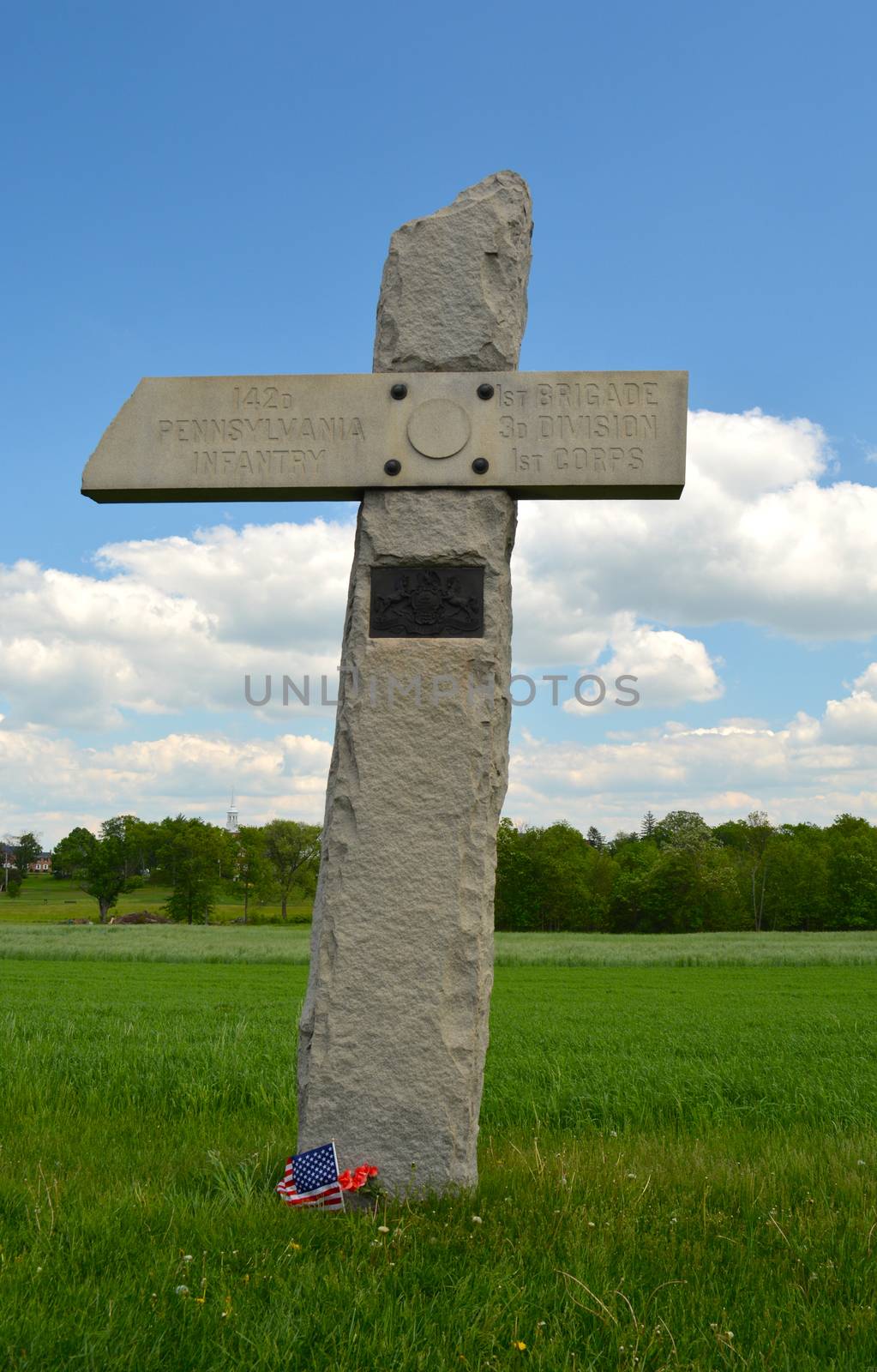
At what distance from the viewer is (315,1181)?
4.39 metres

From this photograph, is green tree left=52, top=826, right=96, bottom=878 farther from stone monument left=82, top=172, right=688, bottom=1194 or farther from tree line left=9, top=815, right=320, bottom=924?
stone monument left=82, top=172, right=688, bottom=1194

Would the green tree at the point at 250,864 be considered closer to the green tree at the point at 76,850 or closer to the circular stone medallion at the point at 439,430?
the green tree at the point at 76,850

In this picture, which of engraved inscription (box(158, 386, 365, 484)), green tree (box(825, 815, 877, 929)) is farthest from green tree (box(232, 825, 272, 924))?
engraved inscription (box(158, 386, 365, 484))

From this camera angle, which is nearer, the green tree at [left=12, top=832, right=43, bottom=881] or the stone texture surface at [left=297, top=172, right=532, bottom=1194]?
the stone texture surface at [left=297, top=172, right=532, bottom=1194]

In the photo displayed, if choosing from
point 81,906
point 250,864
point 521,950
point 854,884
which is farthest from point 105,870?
point 854,884

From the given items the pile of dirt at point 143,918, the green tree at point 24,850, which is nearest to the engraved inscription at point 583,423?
the pile of dirt at point 143,918

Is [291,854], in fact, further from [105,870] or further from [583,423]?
[583,423]

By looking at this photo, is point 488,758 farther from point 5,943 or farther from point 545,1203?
point 5,943

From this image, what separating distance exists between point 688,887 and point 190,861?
3238cm

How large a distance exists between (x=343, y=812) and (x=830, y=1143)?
3754mm

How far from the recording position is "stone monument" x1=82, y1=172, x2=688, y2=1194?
4.63m

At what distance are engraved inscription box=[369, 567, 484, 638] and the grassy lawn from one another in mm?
65152

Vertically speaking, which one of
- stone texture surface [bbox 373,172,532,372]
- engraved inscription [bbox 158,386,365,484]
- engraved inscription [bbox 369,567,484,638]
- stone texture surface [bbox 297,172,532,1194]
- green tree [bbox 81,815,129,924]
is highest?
stone texture surface [bbox 373,172,532,372]

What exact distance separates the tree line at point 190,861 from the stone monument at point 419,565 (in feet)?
210
